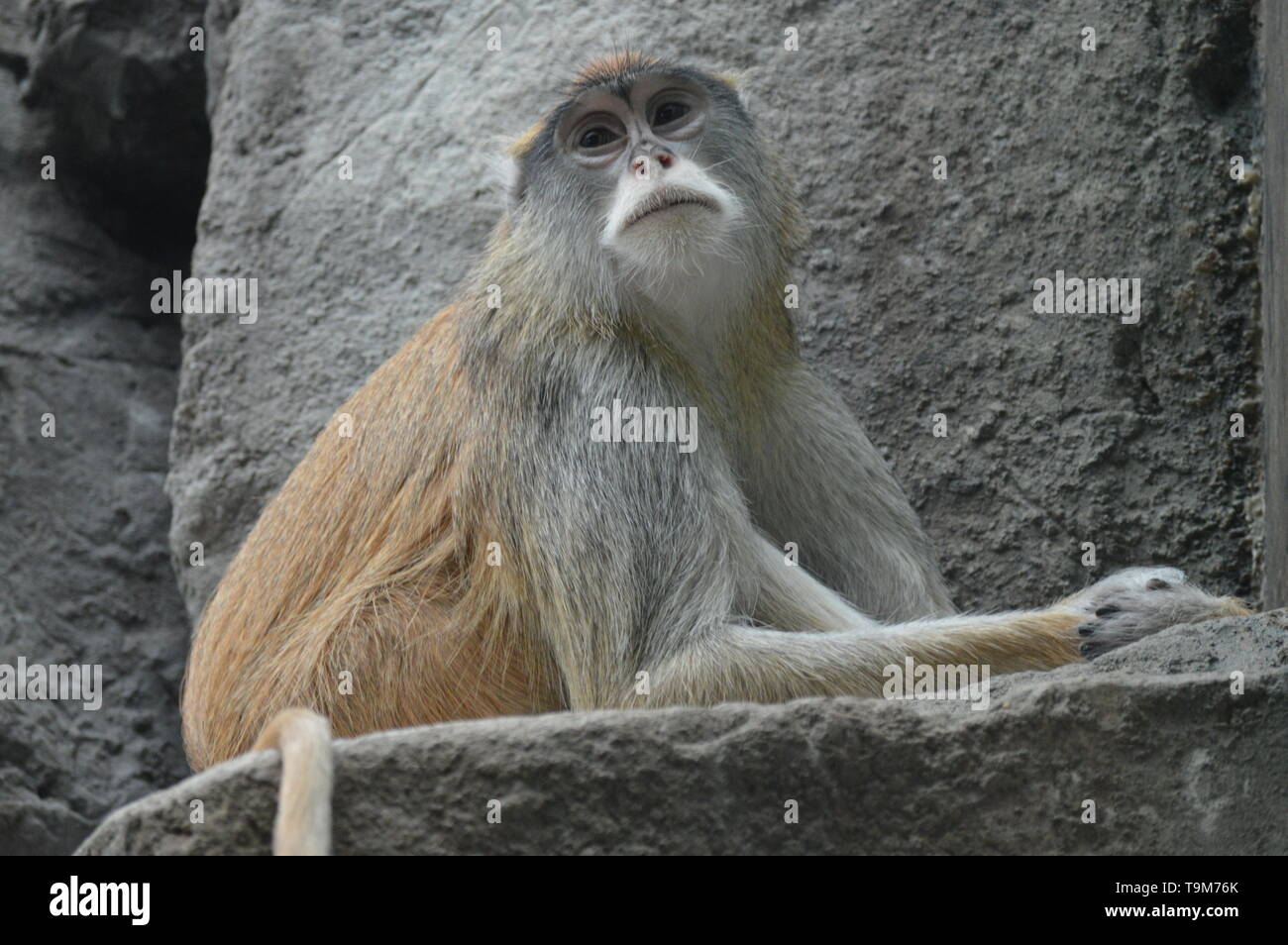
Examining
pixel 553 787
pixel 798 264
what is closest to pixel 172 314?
pixel 798 264

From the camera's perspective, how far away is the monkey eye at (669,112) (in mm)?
5230

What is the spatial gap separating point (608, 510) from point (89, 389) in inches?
157

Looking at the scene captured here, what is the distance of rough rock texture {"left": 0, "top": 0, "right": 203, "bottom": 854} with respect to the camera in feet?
23.9

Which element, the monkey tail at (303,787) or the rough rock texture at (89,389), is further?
the rough rock texture at (89,389)

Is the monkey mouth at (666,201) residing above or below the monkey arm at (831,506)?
above

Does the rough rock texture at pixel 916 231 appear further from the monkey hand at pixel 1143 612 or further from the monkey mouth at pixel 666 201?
the monkey mouth at pixel 666 201

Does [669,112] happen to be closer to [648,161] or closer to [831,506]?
[648,161]

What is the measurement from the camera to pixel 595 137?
5.22 meters

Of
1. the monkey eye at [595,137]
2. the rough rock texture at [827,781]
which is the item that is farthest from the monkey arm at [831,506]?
the rough rock texture at [827,781]

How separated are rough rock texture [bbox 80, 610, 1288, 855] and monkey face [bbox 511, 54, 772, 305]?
1687mm

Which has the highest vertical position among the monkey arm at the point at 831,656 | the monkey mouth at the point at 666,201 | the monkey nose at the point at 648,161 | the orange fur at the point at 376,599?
the monkey nose at the point at 648,161

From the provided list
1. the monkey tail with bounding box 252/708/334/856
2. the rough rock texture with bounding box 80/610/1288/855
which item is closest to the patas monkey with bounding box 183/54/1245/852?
the rough rock texture with bounding box 80/610/1288/855

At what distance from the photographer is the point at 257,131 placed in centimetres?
747

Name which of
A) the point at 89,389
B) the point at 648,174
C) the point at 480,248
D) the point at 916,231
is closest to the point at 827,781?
the point at 648,174
